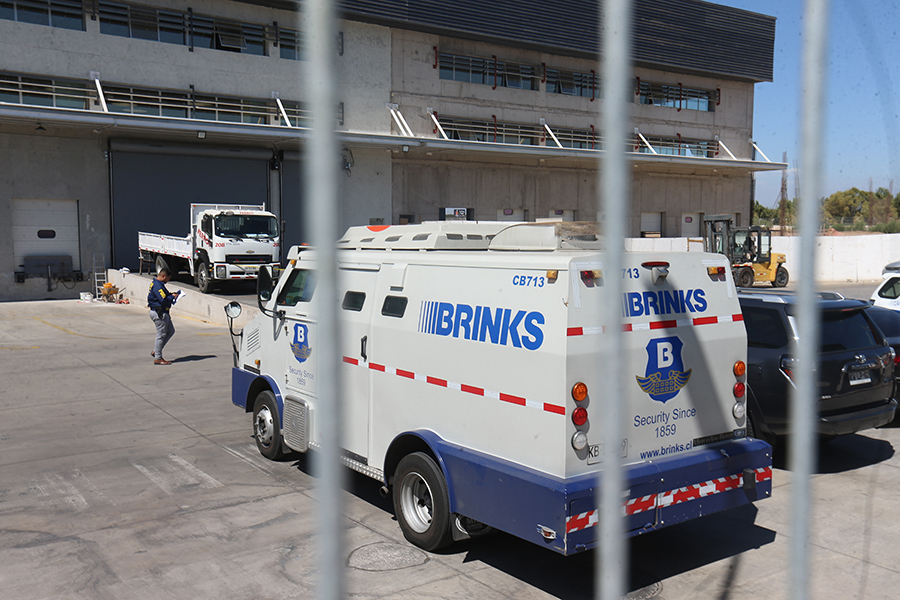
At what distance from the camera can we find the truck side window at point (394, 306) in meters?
6.14

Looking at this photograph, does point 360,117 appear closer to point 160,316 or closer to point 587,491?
point 160,316

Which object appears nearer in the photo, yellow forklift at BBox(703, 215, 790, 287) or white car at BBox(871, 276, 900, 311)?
white car at BBox(871, 276, 900, 311)

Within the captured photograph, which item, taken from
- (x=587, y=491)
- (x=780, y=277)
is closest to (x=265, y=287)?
(x=587, y=491)

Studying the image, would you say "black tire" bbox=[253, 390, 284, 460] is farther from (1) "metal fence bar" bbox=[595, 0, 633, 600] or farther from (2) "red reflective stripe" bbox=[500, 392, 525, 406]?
Answer: (1) "metal fence bar" bbox=[595, 0, 633, 600]

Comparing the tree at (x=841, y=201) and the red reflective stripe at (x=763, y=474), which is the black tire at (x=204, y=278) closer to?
the red reflective stripe at (x=763, y=474)

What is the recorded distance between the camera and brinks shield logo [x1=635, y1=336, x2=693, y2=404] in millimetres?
5344

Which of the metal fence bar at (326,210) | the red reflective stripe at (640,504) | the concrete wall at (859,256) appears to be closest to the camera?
the metal fence bar at (326,210)

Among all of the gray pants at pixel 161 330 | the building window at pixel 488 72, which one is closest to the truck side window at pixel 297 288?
the gray pants at pixel 161 330

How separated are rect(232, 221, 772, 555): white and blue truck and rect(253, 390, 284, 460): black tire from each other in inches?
65.5

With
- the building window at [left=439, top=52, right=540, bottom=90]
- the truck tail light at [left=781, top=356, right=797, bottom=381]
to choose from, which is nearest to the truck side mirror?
the truck tail light at [left=781, top=356, right=797, bottom=381]

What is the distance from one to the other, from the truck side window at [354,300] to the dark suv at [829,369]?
13.8 ft

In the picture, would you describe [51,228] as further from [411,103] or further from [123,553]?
[123,553]

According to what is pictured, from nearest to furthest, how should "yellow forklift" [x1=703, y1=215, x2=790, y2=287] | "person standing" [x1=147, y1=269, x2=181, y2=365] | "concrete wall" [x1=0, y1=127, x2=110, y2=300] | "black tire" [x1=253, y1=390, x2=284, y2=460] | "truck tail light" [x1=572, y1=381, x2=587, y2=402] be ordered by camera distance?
1. "truck tail light" [x1=572, y1=381, x2=587, y2=402]
2. "black tire" [x1=253, y1=390, x2=284, y2=460]
3. "person standing" [x1=147, y1=269, x2=181, y2=365]
4. "concrete wall" [x1=0, y1=127, x2=110, y2=300]
5. "yellow forklift" [x1=703, y1=215, x2=790, y2=287]

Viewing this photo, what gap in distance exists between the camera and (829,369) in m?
7.70
